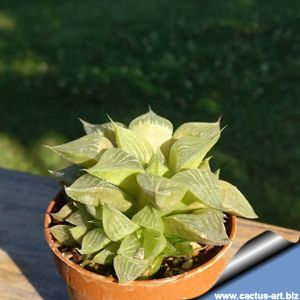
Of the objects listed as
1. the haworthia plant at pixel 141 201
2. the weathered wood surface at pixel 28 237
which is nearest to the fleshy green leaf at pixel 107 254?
the haworthia plant at pixel 141 201

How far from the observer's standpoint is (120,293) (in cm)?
82

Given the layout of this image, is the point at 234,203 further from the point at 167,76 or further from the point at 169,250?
the point at 167,76

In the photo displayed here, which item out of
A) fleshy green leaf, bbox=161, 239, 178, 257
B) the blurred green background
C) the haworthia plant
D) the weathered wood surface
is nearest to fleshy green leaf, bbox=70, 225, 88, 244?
the haworthia plant

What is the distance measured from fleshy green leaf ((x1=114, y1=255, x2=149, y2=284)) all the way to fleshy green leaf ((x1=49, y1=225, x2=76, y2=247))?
0.31 ft

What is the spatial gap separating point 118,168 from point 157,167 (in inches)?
2.2

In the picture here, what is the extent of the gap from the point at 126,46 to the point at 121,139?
2.14 meters

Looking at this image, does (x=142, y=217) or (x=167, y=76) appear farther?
(x=167, y=76)

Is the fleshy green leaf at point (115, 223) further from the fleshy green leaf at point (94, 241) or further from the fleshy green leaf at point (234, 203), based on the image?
the fleshy green leaf at point (234, 203)

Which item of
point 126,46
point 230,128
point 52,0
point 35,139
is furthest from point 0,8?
point 230,128

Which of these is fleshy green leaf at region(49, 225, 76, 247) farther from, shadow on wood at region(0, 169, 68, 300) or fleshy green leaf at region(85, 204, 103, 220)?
shadow on wood at region(0, 169, 68, 300)

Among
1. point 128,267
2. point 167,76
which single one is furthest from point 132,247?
point 167,76

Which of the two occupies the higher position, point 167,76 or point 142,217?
point 142,217

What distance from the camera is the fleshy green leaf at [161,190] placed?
2.55ft

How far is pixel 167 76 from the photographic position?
2680 mm
